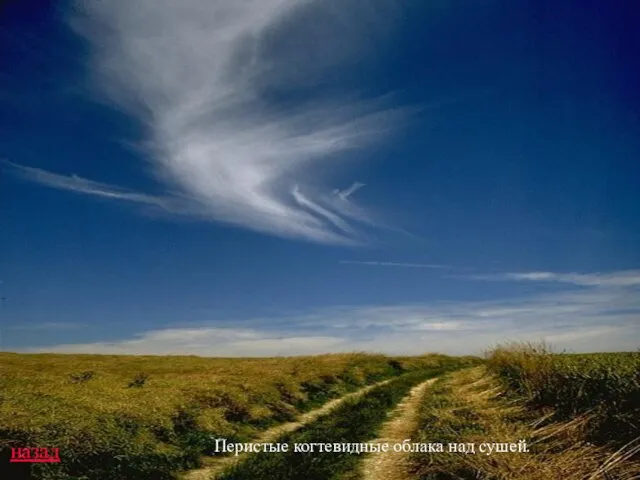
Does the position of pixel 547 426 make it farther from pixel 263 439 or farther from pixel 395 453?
pixel 263 439

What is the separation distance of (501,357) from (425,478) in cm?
1778

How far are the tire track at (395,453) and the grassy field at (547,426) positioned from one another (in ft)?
1.33

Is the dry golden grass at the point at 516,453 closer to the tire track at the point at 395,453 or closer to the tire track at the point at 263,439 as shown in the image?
the tire track at the point at 395,453

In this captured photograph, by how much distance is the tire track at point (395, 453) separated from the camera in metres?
11.1

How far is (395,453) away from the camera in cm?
1277

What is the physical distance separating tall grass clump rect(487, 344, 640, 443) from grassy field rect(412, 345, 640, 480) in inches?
1.1

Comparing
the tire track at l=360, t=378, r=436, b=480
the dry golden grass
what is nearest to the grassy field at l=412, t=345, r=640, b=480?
the dry golden grass

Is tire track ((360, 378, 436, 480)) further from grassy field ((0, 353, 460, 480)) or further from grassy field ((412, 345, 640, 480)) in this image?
grassy field ((0, 353, 460, 480))

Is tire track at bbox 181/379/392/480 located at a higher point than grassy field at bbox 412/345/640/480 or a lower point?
lower

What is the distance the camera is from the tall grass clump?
36.7 feet

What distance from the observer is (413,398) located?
23.9m

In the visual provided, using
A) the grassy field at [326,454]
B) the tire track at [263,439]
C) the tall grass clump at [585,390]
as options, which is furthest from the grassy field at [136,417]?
the tall grass clump at [585,390]

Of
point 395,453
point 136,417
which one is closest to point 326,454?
point 395,453

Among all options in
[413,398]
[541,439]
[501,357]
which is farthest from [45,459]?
[501,357]
